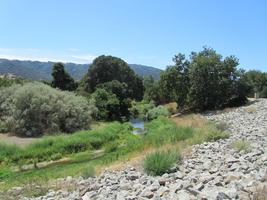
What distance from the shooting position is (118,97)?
2464 inches

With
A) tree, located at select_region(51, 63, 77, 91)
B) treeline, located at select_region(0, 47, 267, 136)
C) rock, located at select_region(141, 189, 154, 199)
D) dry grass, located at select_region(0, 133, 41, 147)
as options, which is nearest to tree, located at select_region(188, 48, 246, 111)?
treeline, located at select_region(0, 47, 267, 136)

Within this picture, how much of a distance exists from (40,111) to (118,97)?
2528 cm

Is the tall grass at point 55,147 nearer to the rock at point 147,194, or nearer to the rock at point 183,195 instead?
the rock at point 147,194

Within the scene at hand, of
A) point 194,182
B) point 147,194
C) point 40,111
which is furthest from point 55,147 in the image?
point 147,194

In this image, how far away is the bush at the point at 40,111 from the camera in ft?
123

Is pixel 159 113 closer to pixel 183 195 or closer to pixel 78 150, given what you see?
pixel 78 150

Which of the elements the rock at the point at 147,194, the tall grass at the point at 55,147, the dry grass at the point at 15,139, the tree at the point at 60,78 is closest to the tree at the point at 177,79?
the tall grass at the point at 55,147

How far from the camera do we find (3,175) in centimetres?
2202

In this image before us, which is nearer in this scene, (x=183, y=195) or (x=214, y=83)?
(x=183, y=195)

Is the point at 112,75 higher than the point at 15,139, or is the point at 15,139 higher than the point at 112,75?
the point at 112,75

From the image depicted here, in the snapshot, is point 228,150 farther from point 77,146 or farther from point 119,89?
point 119,89

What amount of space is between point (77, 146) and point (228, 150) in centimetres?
1711

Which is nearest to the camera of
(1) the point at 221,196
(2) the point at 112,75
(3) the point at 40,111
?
(1) the point at 221,196

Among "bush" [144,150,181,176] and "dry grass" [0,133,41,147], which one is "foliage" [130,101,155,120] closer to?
"dry grass" [0,133,41,147]
